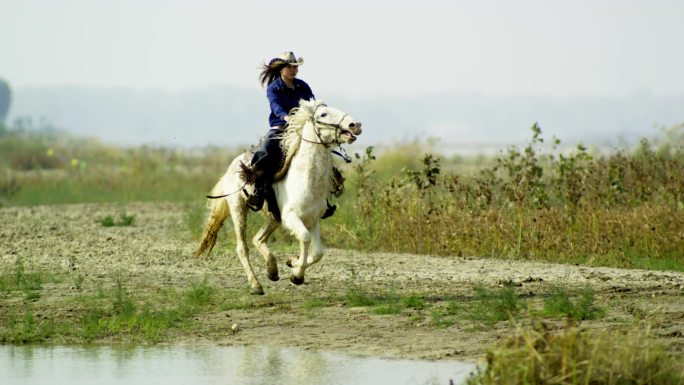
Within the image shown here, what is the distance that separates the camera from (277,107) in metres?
14.8

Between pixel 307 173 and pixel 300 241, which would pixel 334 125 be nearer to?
pixel 307 173

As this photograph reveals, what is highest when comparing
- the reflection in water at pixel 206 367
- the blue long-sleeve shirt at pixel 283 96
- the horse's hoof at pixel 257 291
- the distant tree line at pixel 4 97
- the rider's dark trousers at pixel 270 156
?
the distant tree line at pixel 4 97

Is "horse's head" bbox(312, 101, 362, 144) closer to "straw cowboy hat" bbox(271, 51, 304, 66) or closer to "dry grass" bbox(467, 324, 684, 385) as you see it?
"straw cowboy hat" bbox(271, 51, 304, 66)

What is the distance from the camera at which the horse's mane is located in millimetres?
14242

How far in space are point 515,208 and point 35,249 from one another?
6711 mm

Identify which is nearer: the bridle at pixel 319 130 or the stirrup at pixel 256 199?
the bridle at pixel 319 130

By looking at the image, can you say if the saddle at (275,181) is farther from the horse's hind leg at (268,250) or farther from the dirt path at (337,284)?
the dirt path at (337,284)

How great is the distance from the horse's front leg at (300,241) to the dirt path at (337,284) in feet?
0.83

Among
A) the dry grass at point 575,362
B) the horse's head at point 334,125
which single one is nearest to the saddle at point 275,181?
the horse's head at point 334,125

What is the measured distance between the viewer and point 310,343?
40.2 feet

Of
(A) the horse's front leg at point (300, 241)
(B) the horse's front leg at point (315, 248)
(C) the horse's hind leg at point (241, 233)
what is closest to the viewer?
(A) the horse's front leg at point (300, 241)

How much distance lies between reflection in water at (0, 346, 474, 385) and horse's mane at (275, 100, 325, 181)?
2914mm

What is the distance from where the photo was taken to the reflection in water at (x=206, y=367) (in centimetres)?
1063

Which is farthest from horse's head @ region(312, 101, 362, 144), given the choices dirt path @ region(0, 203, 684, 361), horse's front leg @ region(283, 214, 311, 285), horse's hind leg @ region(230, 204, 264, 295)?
horse's hind leg @ region(230, 204, 264, 295)
